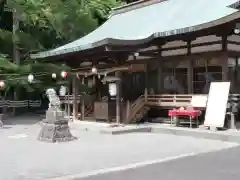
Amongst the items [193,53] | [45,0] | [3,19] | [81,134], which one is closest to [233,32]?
[193,53]

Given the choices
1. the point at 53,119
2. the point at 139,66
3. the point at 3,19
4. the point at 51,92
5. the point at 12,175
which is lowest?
the point at 12,175

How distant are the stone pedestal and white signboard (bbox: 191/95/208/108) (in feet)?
15.8

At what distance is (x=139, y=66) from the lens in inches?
674

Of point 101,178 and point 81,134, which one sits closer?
point 101,178

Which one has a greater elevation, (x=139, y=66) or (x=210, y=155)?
(x=139, y=66)

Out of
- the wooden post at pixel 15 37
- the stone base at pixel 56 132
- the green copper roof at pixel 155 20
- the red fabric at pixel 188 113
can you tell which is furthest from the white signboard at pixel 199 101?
the wooden post at pixel 15 37

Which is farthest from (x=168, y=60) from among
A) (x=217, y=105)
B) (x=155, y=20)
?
(x=217, y=105)

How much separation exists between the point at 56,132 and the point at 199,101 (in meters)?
5.32

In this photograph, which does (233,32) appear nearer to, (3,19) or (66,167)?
(66,167)

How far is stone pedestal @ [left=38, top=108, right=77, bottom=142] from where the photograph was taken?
11461 mm

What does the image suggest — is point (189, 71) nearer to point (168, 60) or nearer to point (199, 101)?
point (168, 60)

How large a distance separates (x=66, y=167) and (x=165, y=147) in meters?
3.37

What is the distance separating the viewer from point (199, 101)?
13.7 metres

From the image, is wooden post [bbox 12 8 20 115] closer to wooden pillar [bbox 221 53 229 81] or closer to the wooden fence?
the wooden fence
